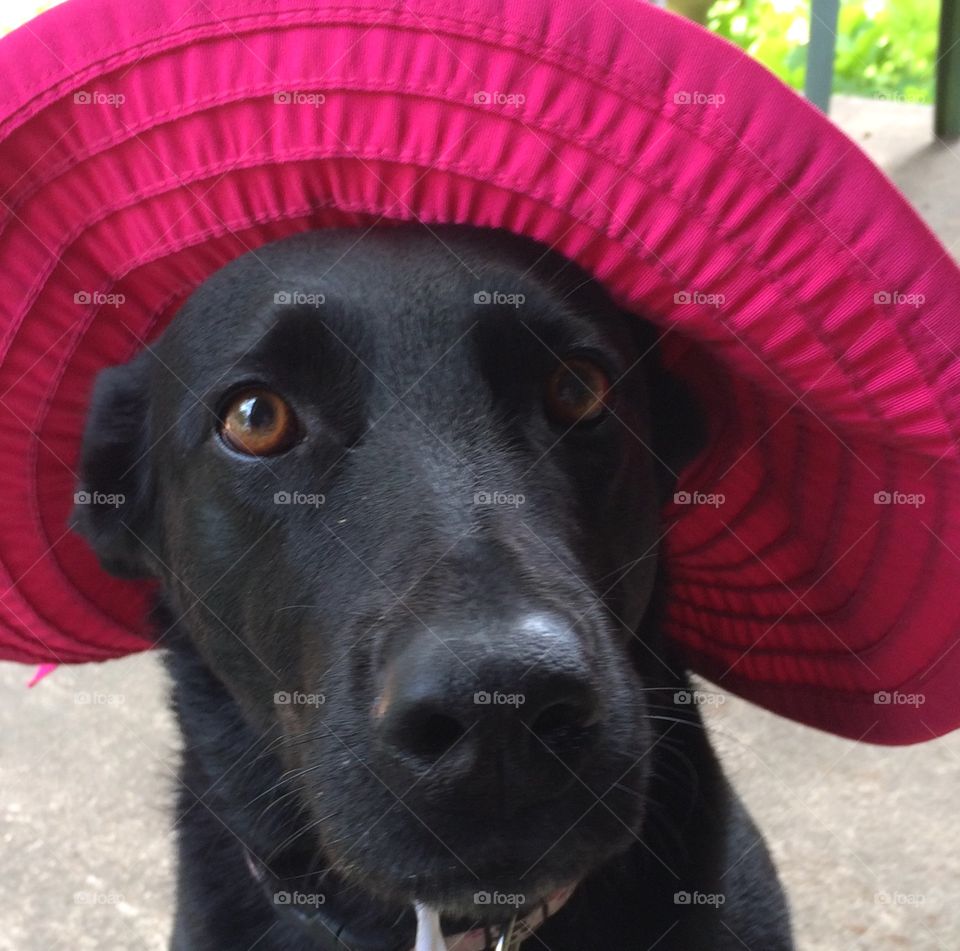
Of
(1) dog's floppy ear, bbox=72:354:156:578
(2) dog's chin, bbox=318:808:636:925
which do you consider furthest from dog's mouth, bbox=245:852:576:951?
(1) dog's floppy ear, bbox=72:354:156:578

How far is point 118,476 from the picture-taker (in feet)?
4.90

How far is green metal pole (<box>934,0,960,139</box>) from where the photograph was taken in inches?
156

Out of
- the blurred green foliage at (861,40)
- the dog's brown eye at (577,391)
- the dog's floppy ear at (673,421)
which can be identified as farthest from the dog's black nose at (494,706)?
the blurred green foliage at (861,40)

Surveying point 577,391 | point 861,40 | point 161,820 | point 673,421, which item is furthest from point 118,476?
point 861,40

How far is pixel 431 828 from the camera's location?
3.26ft

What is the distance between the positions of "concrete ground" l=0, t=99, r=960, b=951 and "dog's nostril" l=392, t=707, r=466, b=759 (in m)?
0.81

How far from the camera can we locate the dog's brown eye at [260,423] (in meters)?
1.20

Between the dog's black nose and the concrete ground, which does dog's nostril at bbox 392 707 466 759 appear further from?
the concrete ground

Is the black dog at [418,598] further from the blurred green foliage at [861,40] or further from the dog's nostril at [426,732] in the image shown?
the blurred green foliage at [861,40]

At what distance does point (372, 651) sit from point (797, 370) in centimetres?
49

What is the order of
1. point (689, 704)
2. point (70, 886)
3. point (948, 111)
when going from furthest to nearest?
1. point (948, 111)
2. point (70, 886)
3. point (689, 704)

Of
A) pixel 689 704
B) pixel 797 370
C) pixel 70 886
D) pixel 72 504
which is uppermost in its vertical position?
pixel 797 370

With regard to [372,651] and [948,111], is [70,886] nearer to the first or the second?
[372,651]

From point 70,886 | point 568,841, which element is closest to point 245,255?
point 568,841
